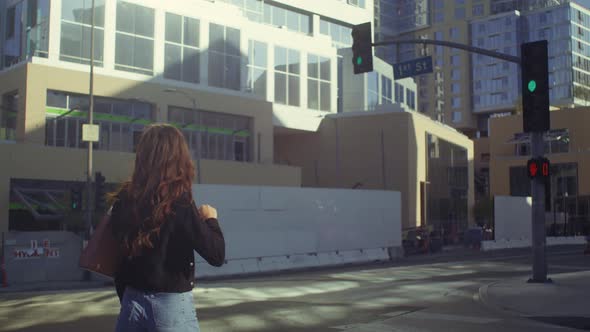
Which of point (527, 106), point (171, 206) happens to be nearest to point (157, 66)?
point (527, 106)

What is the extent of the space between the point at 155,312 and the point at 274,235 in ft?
72.3

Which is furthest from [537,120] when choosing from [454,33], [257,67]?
[454,33]

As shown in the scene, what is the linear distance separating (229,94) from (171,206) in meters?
43.8

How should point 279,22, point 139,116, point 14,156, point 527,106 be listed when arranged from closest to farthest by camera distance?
point 527,106
point 14,156
point 139,116
point 279,22

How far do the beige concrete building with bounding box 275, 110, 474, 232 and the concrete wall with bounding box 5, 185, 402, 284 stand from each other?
70.7 ft

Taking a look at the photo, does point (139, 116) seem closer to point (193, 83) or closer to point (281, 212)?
point (193, 83)

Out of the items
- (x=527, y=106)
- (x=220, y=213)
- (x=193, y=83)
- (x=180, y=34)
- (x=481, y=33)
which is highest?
(x=481, y=33)

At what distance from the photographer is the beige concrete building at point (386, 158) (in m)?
51.8

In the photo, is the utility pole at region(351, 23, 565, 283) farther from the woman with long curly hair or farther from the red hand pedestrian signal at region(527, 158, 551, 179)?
the woman with long curly hair

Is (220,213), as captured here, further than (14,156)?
No

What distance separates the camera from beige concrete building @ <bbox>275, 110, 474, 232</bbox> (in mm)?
51781

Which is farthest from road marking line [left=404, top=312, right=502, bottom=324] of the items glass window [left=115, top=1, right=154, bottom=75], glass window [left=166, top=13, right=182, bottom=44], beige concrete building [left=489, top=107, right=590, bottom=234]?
beige concrete building [left=489, top=107, right=590, bottom=234]

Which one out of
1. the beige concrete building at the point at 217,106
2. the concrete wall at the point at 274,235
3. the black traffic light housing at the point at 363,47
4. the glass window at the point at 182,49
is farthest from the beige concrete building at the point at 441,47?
the black traffic light housing at the point at 363,47

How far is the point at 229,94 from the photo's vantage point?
46.3 meters
